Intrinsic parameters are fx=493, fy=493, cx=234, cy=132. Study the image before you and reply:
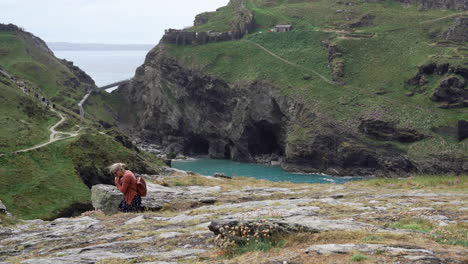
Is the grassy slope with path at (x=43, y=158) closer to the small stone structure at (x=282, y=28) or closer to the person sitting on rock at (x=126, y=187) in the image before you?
the person sitting on rock at (x=126, y=187)

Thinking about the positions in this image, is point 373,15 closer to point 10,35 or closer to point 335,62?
point 335,62

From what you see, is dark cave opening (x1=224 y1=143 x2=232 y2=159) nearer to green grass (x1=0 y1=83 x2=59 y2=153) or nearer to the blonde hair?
green grass (x1=0 y1=83 x2=59 y2=153)

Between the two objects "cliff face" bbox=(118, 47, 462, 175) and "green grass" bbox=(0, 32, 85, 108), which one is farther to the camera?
"green grass" bbox=(0, 32, 85, 108)

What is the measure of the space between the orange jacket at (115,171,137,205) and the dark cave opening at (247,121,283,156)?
110 m

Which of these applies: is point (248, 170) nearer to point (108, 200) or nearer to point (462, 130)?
point (462, 130)

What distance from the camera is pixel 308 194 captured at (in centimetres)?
3228

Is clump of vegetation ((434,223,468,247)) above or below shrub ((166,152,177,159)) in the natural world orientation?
above

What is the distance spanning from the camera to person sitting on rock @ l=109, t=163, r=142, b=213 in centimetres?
2317

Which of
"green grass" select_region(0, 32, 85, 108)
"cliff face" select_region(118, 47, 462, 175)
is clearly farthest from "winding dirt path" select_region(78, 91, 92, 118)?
"cliff face" select_region(118, 47, 462, 175)

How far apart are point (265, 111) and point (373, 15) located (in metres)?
56.1

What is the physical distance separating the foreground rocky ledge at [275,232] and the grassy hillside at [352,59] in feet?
293

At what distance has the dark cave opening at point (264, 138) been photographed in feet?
446

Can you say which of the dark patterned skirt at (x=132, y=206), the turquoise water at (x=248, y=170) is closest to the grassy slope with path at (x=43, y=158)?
the turquoise water at (x=248, y=170)

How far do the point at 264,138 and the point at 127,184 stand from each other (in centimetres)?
11775
